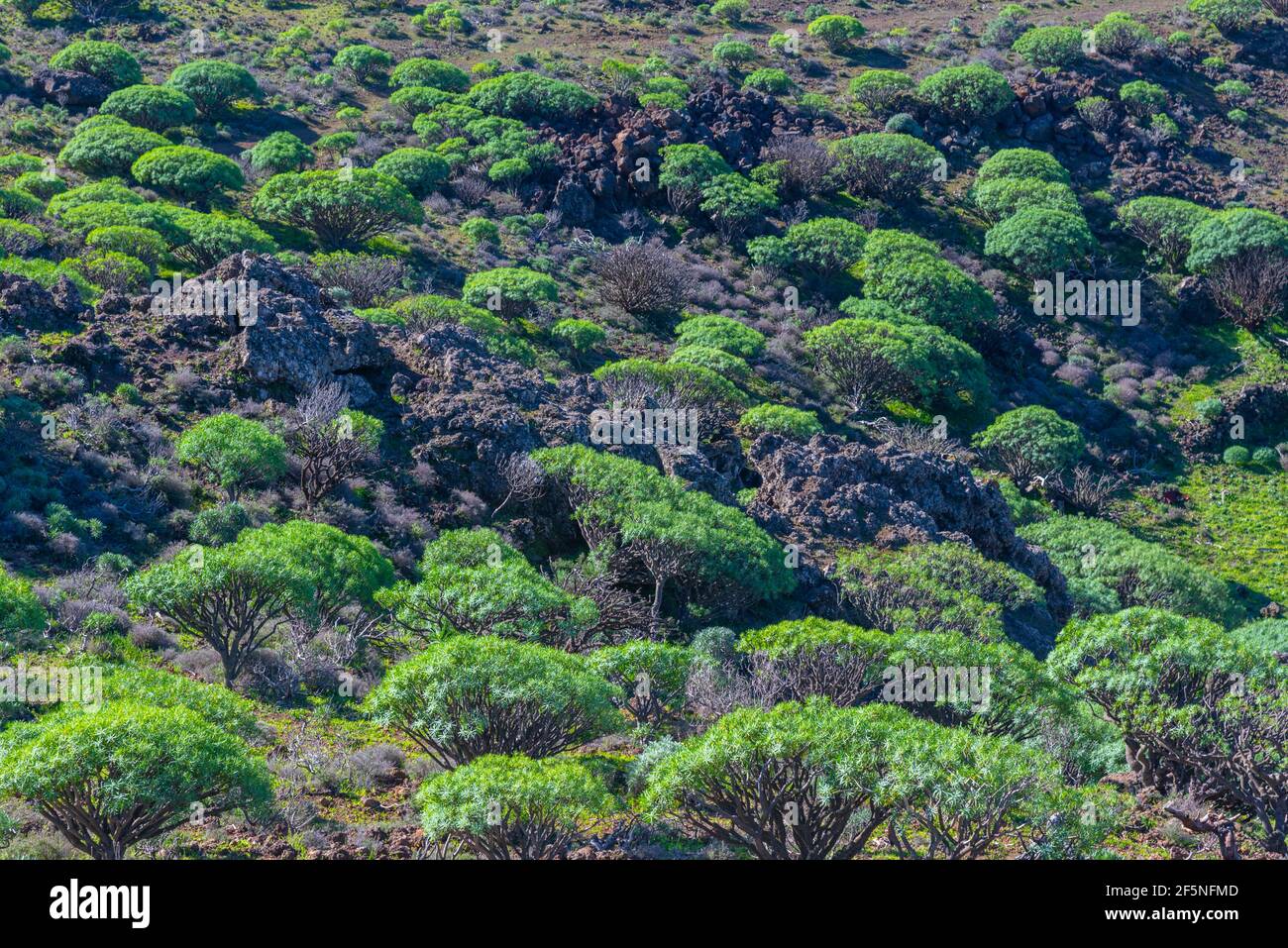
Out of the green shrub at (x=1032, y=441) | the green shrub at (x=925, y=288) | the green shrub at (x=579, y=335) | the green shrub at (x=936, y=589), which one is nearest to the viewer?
the green shrub at (x=936, y=589)

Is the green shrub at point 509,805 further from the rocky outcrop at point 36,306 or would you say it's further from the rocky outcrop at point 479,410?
the rocky outcrop at point 36,306

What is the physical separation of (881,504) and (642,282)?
18800 millimetres

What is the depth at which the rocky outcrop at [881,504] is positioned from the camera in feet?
114

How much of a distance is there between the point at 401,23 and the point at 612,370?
42.9m

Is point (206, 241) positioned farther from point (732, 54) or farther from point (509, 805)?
point (732, 54)

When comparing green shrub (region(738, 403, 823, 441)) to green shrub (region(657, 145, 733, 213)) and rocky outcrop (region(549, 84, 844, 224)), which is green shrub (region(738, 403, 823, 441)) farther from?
green shrub (region(657, 145, 733, 213))

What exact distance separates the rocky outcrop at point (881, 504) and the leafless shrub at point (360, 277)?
50.3ft

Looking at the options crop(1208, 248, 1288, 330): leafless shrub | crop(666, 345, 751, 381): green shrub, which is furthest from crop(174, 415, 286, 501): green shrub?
crop(1208, 248, 1288, 330): leafless shrub

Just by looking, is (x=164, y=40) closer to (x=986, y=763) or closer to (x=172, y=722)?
(x=172, y=722)

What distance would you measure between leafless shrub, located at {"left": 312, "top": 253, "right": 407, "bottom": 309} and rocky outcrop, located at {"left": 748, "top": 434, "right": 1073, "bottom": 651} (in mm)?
15342

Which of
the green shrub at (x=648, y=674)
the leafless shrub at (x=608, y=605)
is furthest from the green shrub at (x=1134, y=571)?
the green shrub at (x=648, y=674)

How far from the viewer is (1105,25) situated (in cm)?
7669

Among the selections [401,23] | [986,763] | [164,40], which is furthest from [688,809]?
[401,23]

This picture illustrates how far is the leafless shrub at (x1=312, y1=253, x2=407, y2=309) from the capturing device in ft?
148
